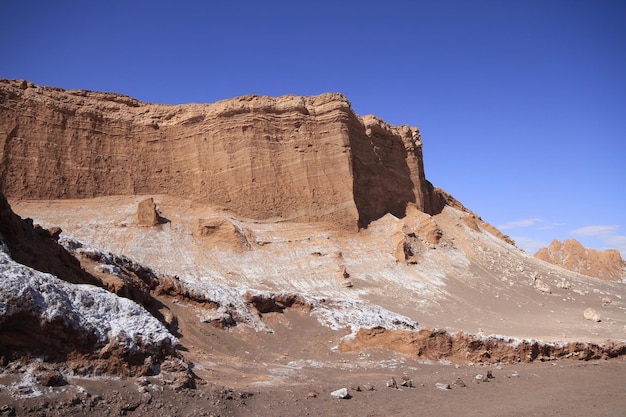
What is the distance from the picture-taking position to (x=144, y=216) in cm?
2691

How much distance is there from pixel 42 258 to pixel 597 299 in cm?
3190

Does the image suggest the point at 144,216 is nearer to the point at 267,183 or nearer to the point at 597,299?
the point at 267,183

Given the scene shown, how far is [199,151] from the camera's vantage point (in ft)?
108

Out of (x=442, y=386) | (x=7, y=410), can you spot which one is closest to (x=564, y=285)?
(x=442, y=386)

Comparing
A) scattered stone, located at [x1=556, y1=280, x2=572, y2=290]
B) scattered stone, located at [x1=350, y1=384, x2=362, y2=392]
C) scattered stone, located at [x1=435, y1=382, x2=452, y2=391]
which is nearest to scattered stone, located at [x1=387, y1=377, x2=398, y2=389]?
scattered stone, located at [x1=350, y1=384, x2=362, y2=392]

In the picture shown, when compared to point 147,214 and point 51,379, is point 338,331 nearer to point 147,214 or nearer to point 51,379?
point 51,379

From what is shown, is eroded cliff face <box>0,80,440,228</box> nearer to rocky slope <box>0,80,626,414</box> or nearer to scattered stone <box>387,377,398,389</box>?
rocky slope <box>0,80,626,414</box>

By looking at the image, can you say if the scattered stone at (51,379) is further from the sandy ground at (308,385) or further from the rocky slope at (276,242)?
the rocky slope at (276,242)

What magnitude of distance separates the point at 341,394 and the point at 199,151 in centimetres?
2600

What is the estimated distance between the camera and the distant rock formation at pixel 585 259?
4984cm

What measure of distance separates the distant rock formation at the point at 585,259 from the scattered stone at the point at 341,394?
4848 centimetres

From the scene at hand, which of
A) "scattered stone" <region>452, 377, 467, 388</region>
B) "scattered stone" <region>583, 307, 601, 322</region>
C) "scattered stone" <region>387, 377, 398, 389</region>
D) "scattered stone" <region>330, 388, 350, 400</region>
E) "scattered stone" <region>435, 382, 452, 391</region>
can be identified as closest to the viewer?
"scattered stone" <region>330, 388, 350, 400</region>

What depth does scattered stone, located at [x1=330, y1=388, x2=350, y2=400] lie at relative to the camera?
929 centimetres

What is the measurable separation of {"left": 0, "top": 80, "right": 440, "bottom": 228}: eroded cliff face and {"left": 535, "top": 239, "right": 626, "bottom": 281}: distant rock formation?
28.4m
